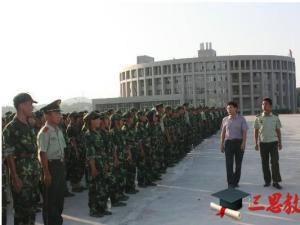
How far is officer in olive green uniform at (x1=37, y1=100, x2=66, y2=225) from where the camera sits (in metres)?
5.23

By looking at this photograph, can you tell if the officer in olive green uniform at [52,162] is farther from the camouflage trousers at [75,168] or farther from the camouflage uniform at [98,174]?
the camouflage trousers at [75,168]

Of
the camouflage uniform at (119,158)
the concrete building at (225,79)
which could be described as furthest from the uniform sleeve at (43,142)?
the concrete building at (225,79)

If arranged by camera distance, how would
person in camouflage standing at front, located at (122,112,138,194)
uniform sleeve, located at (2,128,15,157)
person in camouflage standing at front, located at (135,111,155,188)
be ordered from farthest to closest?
person in camouflage standing at front, located at (135,111,155,188) < person in camouflage standing at front, located at (122,112,138,194) < uniform sleeve, located at (2,128,15,157)

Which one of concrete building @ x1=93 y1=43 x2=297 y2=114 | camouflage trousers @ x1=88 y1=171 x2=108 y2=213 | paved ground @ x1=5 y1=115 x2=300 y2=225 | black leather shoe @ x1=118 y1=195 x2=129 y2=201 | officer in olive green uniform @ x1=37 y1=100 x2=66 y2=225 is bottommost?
paved ground @ x1=5 y1=115 x2=300 y2=225

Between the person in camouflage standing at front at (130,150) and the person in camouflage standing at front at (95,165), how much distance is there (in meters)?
1.33

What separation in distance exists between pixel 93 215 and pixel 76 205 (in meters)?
0.91

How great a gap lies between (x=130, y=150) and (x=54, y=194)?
8.81 ft

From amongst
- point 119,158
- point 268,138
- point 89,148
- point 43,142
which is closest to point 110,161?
point 89,148

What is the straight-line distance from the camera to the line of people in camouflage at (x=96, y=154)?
4836 millimetres

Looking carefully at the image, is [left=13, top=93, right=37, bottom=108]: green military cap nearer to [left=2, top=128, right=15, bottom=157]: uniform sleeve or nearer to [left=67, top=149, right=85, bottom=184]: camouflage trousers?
[left=2, top=128, right=15, bottom=157]: uniform sleeve

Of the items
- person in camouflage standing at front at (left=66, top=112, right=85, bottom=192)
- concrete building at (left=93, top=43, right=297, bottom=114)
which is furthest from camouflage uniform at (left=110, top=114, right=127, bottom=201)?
concrete building at (left=93, top=43, right=297, bottom=114)

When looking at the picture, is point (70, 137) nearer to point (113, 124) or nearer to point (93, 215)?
point (113, 124)

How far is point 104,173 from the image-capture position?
20.7ft

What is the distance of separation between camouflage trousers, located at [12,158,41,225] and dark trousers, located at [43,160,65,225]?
390mm
